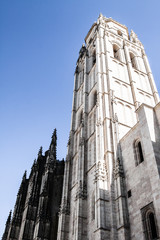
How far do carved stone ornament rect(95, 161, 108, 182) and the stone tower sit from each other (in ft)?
0.23

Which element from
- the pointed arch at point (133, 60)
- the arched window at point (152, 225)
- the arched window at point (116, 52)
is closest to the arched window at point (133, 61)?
the pointed arch at point (133, 60)

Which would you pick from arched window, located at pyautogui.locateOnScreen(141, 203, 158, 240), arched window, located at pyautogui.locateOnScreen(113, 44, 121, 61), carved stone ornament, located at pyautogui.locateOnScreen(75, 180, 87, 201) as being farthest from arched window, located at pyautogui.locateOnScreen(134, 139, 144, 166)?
A: arched window, located at pyautogui.locateOnScreen(113, 44, 121, 61)

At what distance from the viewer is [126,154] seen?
1694 centimetres

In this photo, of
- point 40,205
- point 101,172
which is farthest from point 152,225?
point 40,205

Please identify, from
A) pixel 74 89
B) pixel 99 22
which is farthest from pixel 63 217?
pixel 99 22

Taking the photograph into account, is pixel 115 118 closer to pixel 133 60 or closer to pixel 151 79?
pixel 151 79

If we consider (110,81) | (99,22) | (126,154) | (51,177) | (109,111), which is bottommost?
(126,154)

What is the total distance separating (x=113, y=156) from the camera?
17828mm

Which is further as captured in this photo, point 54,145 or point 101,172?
point 54,145

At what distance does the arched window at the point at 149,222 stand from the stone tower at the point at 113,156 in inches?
1.8

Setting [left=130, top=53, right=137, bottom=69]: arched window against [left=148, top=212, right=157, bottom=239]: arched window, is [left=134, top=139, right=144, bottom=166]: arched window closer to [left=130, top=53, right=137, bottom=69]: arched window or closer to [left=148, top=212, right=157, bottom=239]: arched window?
[left=148, top=212, right=157, bottom=239]: arched window

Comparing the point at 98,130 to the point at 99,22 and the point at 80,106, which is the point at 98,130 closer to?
the point at 80,106

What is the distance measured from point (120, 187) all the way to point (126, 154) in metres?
2.53

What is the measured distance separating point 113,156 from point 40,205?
999 cm
